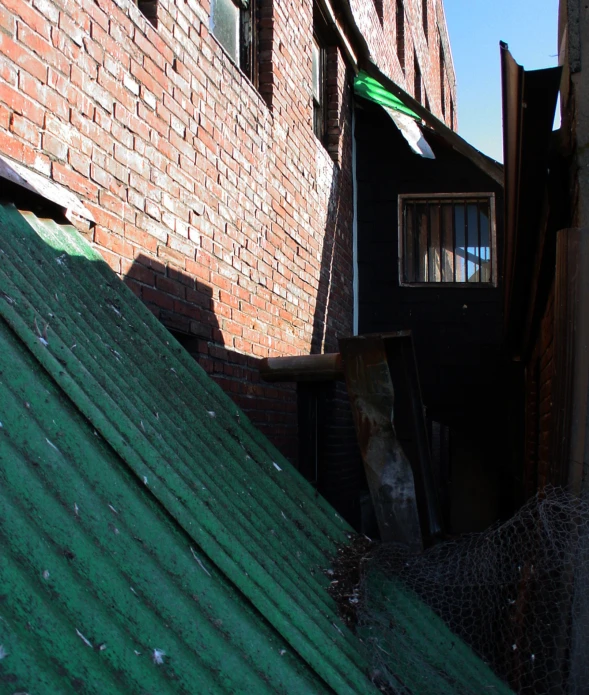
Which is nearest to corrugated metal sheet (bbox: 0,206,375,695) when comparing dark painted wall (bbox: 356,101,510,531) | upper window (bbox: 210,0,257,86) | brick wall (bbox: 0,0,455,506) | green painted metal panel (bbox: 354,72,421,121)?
brick wall (bbox: 0,0,455,506)

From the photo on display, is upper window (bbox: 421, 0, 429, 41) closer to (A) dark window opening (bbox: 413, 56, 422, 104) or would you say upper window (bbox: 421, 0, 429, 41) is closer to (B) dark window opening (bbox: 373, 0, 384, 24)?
(A) dark window opening (bbox: 413, 56, 422, 104)

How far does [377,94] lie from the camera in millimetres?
8633

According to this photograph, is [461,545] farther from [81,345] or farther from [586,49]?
[586,49]

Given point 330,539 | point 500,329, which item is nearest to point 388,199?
point 500,329

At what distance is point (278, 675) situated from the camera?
5.95ft

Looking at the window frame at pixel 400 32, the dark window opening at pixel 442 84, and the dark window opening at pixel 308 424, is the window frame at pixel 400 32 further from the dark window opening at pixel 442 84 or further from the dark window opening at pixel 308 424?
the dark window opening at pixel 308 424

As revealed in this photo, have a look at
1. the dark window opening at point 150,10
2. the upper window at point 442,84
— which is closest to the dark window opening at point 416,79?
the upper window at point 442,84

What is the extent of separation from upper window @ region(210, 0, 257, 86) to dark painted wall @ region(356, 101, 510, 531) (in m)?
3.32

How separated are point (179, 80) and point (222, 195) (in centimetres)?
77

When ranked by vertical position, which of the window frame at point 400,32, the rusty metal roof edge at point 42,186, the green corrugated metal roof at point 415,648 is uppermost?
the window frame at point 400,32

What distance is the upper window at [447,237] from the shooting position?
9.18 metres

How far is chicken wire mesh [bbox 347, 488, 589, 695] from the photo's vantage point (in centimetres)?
268

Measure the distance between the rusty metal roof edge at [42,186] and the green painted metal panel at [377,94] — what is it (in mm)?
5981

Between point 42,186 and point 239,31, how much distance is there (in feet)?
11.3
